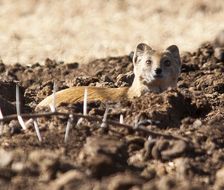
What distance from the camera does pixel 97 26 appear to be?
20.0m

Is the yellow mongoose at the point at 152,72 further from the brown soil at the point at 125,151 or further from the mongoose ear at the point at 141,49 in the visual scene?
the brown soil at the point at 125,151

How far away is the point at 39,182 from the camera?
5273 millimetres

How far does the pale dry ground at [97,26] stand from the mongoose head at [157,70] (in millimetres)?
5444

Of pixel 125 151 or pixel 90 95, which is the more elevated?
pixel 90 95

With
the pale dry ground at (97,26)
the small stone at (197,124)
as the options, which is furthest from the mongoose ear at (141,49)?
the pale dry ground at (97,26)

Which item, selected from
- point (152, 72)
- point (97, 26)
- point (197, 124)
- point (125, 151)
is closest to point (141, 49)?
point (152, 72)

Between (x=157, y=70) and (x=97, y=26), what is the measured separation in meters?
8.98

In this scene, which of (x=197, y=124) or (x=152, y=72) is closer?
(x=197, y=124)

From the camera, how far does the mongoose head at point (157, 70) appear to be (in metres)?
11.3

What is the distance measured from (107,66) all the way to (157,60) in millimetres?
3373

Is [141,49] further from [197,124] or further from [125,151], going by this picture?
[125,151]

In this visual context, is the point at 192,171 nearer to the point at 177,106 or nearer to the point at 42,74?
the point at 177,106

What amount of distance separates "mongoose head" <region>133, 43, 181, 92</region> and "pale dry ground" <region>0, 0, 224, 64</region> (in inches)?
214

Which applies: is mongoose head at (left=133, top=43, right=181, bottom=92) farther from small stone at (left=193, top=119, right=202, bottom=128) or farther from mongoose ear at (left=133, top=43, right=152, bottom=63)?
small stone at (left=193, top=119, right=202, bottom=128)
